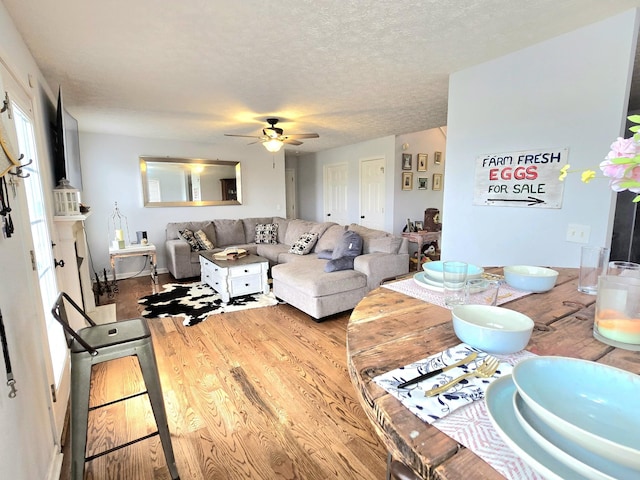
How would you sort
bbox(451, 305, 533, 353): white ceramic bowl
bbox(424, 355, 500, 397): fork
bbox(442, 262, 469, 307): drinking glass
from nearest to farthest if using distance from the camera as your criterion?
Answer: bbox(424, 355, 500, 397): fork → bbox(451, 305, 533, 353): white ceramic bowl → bbox(442, 262, 469, 307): drinking glass

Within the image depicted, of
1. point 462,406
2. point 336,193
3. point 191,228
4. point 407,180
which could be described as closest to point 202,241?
point 191,228

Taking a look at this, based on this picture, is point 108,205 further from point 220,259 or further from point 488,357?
point 488,357

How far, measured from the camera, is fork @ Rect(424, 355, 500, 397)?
691 mm

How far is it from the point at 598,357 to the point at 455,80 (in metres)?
2.52

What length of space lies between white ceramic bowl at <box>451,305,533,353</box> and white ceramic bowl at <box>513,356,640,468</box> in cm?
13

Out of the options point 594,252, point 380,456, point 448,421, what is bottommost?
point 380,456

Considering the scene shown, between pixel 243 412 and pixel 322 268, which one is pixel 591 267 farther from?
pixel 322 268

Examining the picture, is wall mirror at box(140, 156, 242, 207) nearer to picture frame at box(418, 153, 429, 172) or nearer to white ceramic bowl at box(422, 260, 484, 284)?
picture frame at box(418, 153, 429, 172)

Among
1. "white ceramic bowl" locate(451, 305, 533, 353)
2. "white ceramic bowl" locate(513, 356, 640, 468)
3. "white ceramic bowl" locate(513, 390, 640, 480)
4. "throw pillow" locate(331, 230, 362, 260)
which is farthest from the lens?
"throw pillow" locate(331, 230, 362, 260)

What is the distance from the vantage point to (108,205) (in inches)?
199

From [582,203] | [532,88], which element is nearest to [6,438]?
[582,203]

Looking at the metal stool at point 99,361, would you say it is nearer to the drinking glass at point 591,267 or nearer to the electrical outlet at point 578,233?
the drinking glass at point 591,267

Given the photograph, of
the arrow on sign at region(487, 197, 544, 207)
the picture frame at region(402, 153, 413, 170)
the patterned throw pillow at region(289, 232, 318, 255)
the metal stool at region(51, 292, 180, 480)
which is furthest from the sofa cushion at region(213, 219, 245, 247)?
the arrow on sign at region(487, 197, 544, 207)

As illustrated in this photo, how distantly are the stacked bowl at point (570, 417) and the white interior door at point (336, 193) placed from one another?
21.0ft
